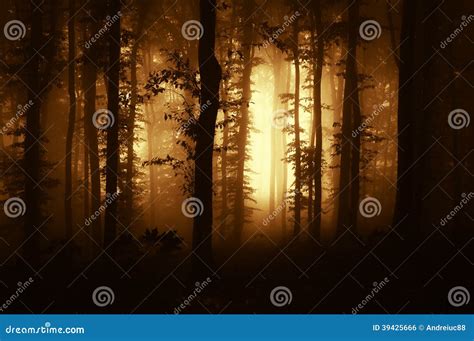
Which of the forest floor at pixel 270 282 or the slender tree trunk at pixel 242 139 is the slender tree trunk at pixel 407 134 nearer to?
the forest floor at pixel 270 282

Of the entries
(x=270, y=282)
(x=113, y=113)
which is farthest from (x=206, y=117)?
(x=270, y=282)

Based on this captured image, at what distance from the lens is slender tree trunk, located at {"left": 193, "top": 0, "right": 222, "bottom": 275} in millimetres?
10711

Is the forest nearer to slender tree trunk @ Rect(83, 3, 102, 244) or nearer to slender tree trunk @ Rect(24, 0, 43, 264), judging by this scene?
slender tree trunk @ Rect(24, 0, 43, 264)

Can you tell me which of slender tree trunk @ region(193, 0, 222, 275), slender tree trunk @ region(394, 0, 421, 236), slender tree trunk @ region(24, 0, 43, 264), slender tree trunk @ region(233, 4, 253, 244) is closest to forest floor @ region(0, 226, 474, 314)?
slender tree trunk @ region(394, 0, 421, 236)

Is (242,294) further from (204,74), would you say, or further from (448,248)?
(448,248)

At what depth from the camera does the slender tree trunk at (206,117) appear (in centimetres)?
1071

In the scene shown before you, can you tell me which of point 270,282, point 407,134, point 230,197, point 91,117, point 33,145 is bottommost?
point 33,145

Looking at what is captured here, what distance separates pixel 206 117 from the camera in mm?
10773

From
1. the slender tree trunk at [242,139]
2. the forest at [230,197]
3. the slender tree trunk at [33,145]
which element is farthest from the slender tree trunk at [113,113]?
the slender tree trunk at [242,139]

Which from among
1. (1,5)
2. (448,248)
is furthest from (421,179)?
(1,5)

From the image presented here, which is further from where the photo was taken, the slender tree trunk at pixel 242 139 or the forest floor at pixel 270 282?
the slender tree trunk at pixel 242 139

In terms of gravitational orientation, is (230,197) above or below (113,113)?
below

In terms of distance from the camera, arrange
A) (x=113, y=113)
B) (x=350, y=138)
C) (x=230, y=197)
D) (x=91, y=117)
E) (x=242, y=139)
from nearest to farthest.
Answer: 1. (x=113, y=113)
2. (x=91, y=117)
3. (x=350, y=138)
4. (x=242, y=139)
5. (x=230, y=197)

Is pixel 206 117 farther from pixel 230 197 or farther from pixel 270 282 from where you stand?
pixel 230 197
